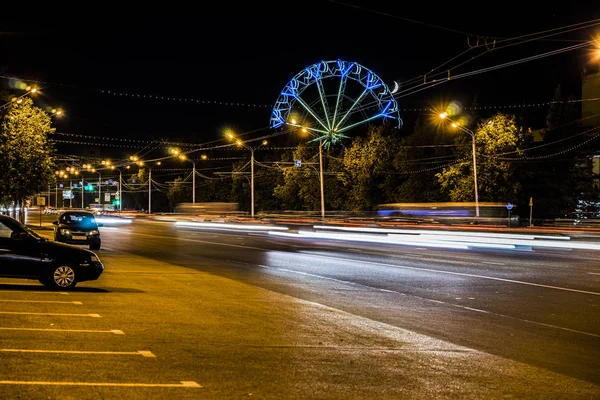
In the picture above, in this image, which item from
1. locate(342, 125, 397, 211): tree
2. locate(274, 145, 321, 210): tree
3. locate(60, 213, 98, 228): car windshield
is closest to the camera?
locate(60, 213, 98, 228): car windshield

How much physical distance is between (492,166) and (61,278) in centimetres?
4293

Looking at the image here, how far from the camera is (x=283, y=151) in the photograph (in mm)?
77500

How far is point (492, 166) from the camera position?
52531 mm

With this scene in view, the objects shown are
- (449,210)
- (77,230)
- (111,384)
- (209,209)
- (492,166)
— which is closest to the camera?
(111,384)

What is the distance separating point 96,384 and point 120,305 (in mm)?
5747

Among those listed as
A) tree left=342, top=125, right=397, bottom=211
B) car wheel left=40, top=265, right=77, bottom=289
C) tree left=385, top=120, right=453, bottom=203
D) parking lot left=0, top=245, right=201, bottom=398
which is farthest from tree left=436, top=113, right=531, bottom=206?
parking lot left=0, top=245, right=201, bottom=398

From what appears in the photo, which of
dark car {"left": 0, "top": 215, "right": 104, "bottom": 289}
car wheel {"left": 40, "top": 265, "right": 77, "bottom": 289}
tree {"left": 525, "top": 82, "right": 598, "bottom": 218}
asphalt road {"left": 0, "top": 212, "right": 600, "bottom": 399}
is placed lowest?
asphalt road {"left": 0, "top": 212, "right": 600, "bottom": 399}

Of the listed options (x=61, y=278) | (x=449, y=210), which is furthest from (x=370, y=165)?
(x=61, y=278)

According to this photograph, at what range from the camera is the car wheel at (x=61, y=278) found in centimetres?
1389

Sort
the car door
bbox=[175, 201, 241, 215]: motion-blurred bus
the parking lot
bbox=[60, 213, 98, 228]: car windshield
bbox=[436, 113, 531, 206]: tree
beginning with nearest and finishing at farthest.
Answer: the parking lot → the car door → bbox=[60, 213, 98, 228]: car windshield → bbox=[436, 113, 531, 206]: tree → bbox=[175, 201, 241, 215]: motion-blurred bus

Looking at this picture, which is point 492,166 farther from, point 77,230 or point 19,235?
point 19,235

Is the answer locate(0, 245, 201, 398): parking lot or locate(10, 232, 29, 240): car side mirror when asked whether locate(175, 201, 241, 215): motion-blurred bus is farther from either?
locate(0, 245, 201, 398): parking lot

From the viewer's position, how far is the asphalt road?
272 inches

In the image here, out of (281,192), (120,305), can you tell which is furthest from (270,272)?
(281,192)
